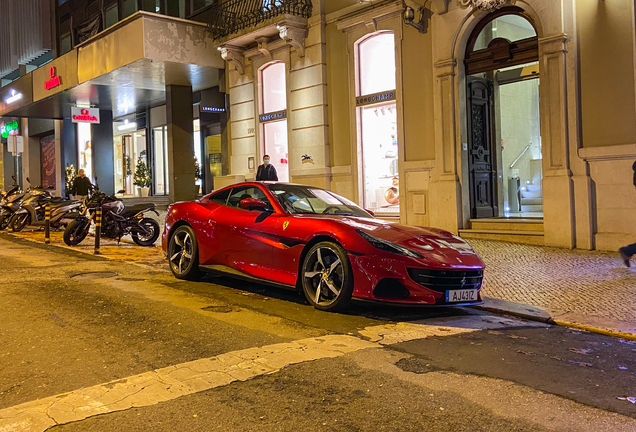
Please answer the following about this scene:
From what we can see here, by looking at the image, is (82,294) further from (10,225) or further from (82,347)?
(10,225)

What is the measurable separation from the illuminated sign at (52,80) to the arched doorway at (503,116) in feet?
56.8

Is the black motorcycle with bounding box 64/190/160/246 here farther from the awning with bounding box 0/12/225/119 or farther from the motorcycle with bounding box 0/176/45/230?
the awning with bounding box 0/12/225/119

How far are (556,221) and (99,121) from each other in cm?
2312

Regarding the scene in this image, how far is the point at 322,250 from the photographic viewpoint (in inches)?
256

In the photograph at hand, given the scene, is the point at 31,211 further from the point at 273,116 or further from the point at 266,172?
the point at 273,116

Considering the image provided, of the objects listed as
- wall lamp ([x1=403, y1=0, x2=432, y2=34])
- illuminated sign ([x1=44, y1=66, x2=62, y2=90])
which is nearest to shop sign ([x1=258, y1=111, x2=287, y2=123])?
wall lamp ([x1=403, y1=0, x2=432, y2=34])

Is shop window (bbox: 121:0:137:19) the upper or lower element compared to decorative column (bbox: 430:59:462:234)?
upper

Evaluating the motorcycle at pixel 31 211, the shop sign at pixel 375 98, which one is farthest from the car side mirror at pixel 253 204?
the motorcycle at pixel 31 211

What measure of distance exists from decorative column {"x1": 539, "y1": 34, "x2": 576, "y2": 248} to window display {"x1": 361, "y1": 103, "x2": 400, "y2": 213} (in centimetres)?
440

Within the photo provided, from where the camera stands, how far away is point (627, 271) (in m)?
8.95

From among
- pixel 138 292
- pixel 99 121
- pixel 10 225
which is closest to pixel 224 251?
pixel 138 292

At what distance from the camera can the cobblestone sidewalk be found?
22.0 feet

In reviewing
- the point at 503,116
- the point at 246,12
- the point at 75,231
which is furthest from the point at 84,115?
the point at 503,116

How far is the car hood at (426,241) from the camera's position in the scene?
621cm
